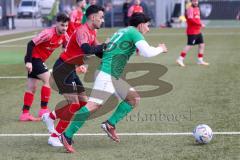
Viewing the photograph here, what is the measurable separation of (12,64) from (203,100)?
9680 millimetres

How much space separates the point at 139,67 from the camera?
60.6 feet

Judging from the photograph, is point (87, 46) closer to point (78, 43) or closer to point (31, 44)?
point (78, 43)

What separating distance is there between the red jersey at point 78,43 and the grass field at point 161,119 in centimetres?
118

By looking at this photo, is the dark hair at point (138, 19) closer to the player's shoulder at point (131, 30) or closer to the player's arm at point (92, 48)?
the player's shoulder at point (131, 30)

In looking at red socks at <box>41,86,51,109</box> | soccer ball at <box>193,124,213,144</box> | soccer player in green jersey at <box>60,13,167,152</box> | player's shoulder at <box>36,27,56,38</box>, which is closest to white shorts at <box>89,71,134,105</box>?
soccer player in green jersey at <box>60,13,167,152</box>

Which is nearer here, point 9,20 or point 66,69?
point 66,69

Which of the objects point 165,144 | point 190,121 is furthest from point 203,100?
point 165,144

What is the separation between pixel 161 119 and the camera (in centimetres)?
1068

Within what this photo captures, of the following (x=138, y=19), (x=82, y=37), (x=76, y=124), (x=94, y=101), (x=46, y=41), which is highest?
(x=138, y=19)

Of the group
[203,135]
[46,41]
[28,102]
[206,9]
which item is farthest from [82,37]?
[206,9]

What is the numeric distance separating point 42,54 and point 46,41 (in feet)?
1.39

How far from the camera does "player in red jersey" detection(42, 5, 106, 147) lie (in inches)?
335

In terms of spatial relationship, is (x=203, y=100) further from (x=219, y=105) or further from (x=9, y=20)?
(x=9, y=20)

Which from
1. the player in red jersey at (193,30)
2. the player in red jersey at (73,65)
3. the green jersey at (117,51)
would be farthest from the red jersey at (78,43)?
the player in red jersey at (193,30)
